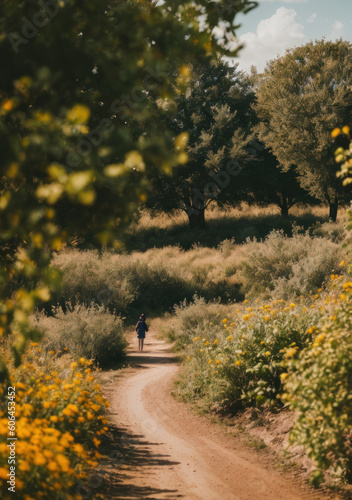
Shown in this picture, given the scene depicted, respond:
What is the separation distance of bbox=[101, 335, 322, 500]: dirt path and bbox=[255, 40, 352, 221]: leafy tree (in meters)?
19.9

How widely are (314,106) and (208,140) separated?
7.05m

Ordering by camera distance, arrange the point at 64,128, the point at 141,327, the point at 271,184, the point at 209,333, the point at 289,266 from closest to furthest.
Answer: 1. the point at 64,128
2. the point at 209,333
3. the point at 141,327
4. the point at 289,266
5. the point at 271,184

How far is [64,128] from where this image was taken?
2459 millimetres

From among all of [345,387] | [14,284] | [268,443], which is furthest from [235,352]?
[14,284]

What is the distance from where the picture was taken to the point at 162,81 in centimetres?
330

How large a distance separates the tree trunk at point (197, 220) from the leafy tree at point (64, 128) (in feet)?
91.7

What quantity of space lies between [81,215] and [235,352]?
5.57 m

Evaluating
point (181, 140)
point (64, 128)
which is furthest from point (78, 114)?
point (181, 140)

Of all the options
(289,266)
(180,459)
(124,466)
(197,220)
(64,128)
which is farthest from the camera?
(197,220)

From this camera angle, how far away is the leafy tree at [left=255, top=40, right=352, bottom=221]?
2425 cm

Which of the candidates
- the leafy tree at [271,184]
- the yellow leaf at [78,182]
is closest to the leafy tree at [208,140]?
the leafy tree at [271,184]

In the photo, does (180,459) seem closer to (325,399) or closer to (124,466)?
(124,466)

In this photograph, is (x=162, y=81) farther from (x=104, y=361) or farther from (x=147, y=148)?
(x=104, y=361)

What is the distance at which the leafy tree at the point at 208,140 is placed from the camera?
92.2ft
